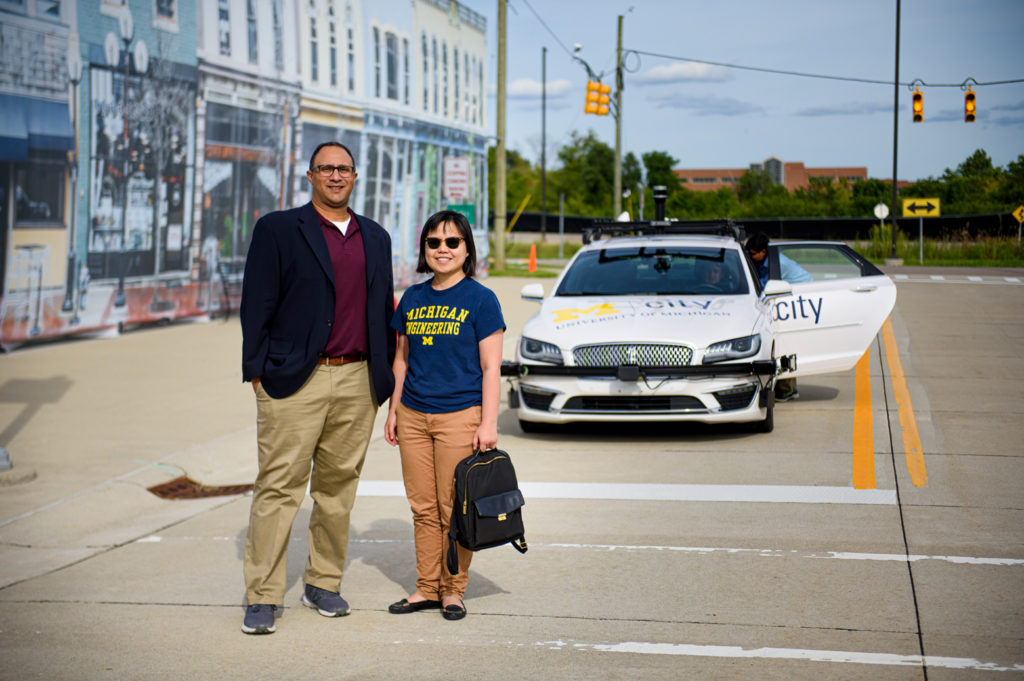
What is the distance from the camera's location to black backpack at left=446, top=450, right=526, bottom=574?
5012 mm

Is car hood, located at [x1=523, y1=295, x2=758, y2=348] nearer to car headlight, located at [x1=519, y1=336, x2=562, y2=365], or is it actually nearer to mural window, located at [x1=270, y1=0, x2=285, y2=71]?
car headlight, located at [x1=519, y1=336, x2=562, y2=365]

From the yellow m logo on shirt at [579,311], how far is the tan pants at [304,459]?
467cm

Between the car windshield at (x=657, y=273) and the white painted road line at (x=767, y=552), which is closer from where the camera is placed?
the white painted road line at (x=767, y=552)

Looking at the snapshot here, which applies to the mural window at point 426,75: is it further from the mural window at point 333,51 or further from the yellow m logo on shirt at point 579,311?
the yellow m logo on shirt at point 579,311

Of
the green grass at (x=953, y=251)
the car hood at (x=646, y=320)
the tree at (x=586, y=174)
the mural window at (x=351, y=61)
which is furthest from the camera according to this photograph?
the tree at (x=586, y=174)

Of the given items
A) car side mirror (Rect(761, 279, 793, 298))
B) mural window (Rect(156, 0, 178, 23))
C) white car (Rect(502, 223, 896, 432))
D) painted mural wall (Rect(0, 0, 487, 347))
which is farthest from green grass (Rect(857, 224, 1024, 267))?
car side mirror (Rect(761, 279, 793, 298))

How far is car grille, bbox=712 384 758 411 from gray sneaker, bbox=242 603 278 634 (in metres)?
4.94

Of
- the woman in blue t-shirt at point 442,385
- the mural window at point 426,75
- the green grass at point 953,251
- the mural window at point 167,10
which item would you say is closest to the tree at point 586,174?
the green grass at point 953,251

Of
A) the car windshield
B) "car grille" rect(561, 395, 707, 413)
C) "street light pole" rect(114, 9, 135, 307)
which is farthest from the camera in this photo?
"street light pole" rect(114, 9, 135, 307)

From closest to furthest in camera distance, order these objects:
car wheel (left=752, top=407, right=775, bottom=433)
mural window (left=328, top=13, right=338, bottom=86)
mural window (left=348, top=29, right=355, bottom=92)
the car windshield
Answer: car wheel (left=752, top=407, right=775, bottom=433)
the car windshield
mural window (left=328, top=13, right=338, bottom=86)
mural window (left=348, top=29, right=355, bottom=92)

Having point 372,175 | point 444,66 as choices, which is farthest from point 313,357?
point 444,66

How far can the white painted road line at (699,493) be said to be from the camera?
751cm

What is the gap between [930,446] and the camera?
9.25 m

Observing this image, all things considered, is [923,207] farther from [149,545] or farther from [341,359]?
[341,359]
